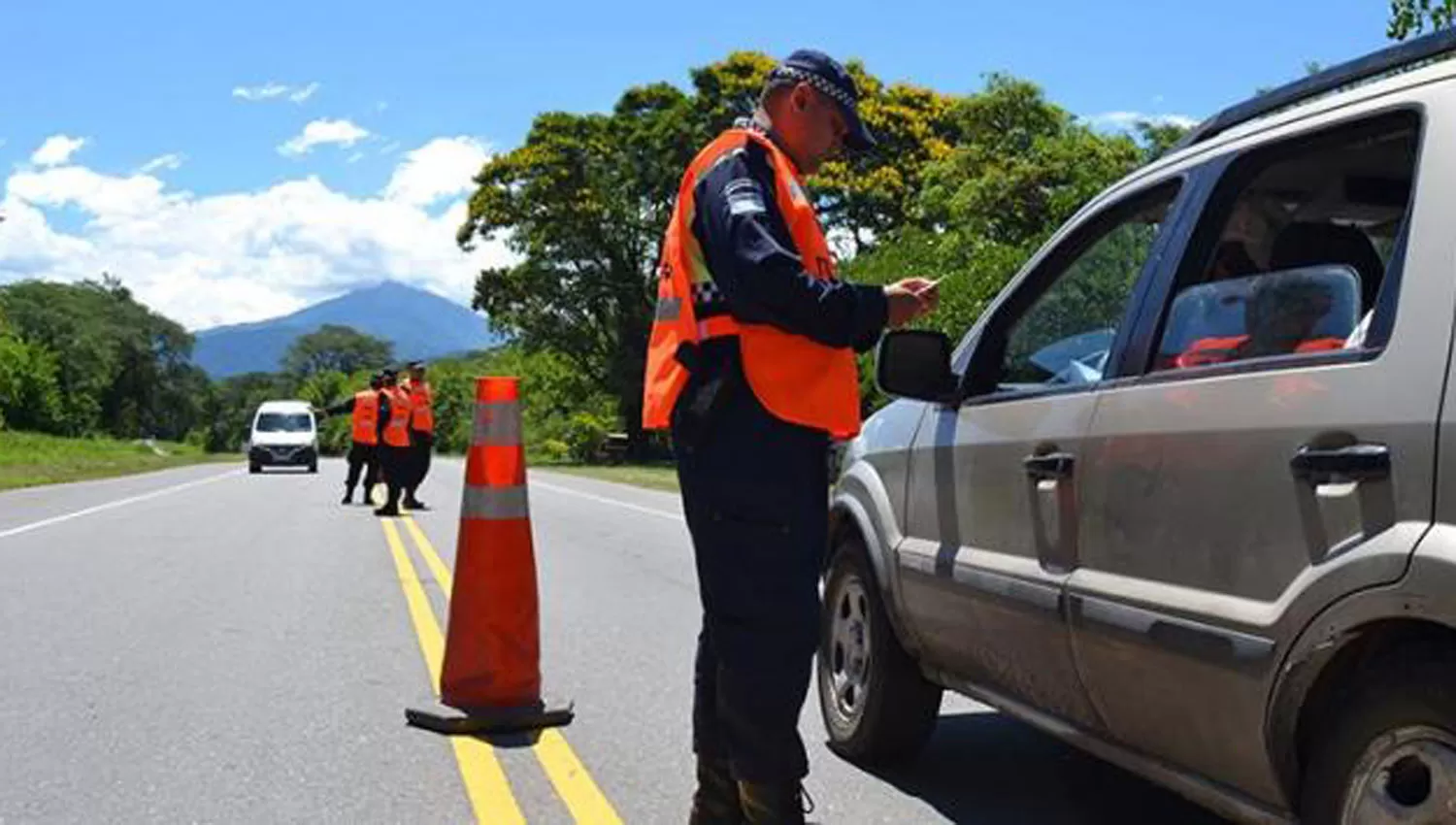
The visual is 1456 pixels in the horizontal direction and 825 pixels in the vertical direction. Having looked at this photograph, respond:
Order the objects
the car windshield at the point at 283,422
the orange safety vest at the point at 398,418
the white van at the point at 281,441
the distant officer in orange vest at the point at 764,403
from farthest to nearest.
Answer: the car windshield at the point at 283,422 → the white van at the point at 281,441 → the orange safety vest at the point at 398,418 → the distant officer in orange vest at the point at 764,403

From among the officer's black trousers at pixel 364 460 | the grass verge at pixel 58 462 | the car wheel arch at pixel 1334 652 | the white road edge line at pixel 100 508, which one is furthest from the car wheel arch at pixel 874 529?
the grass verge at pixel 58 462

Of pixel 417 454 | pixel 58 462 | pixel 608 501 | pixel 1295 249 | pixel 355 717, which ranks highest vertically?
pixel 1295 249

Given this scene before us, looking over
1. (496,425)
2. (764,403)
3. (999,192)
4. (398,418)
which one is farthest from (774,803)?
(999,192)

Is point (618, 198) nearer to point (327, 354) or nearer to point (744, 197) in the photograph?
point (744, 197)

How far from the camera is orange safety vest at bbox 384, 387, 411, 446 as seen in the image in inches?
664

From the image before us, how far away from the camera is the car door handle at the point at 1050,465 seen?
149 inches

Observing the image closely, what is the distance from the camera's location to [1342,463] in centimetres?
280

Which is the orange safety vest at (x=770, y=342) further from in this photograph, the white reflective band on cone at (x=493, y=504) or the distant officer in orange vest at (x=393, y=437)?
the distant officer in orange vest at (x=393, y=437)

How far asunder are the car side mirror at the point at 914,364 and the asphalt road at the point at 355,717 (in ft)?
4.49

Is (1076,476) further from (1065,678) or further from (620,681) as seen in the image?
(620,681)

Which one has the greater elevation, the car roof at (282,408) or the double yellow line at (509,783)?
the car roof at (282,408)

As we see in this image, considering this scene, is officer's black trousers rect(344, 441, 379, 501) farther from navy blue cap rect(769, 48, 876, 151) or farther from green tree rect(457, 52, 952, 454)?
green tree rect(457, 52, 952, 454)

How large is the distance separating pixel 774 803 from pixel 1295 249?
1.90 metres

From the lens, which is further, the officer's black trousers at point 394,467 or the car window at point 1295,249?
→ the officer's black trousers at point 394,467
